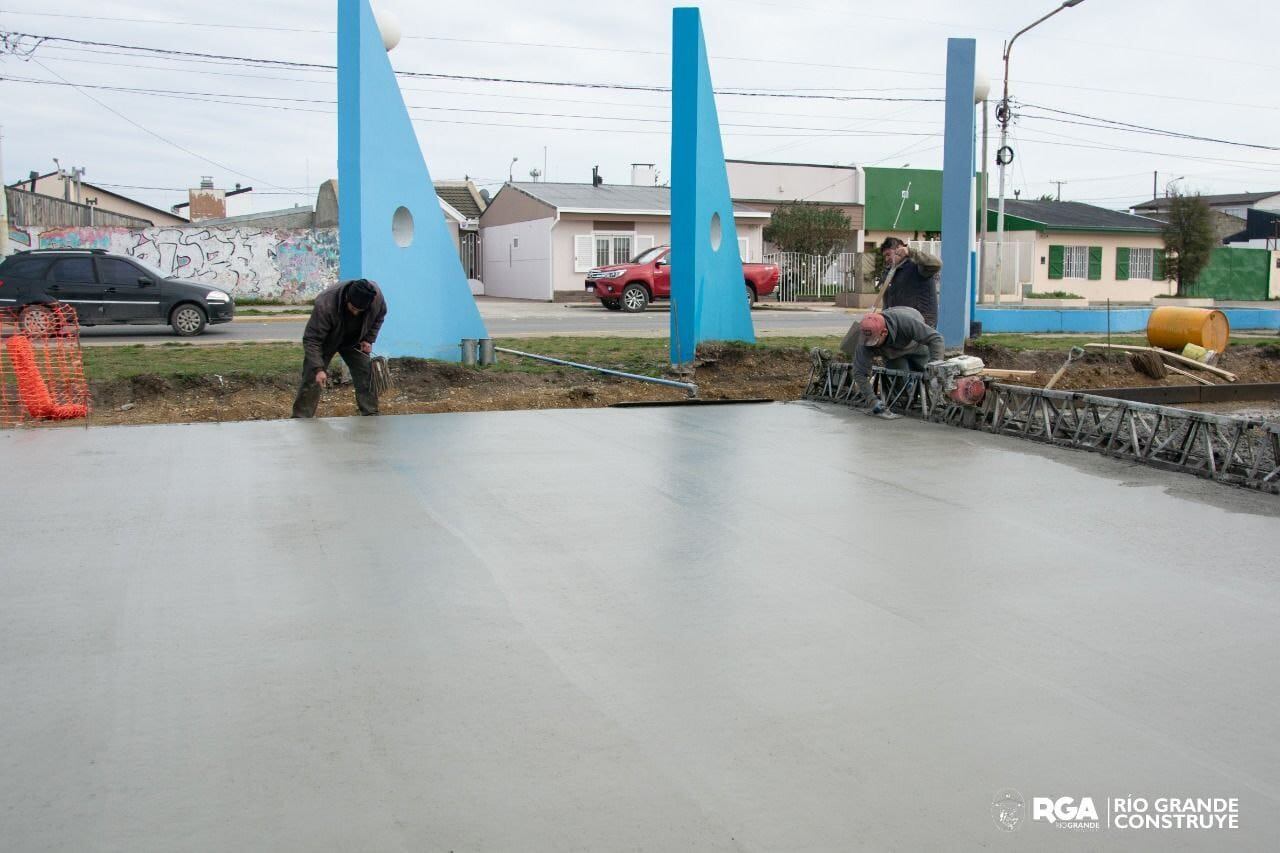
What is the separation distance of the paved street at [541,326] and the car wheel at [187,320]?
0.22 metres

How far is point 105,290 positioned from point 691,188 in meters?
11.4

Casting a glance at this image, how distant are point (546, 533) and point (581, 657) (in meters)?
1.95

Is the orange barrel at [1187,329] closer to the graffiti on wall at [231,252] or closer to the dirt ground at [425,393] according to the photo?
the dirt ground at [425,393]

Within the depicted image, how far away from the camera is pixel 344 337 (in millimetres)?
10391

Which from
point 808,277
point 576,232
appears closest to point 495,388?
point 576,232

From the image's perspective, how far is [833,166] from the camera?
44.5 m

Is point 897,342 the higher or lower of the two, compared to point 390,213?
lower

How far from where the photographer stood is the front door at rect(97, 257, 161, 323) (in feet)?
65.2

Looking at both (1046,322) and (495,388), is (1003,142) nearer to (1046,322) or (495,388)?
(1046,322)

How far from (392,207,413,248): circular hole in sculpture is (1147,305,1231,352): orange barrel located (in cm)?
934

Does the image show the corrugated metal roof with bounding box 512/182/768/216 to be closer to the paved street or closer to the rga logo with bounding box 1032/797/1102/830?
the paved street

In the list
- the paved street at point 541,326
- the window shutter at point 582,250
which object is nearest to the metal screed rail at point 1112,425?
the paved street at point 541,326

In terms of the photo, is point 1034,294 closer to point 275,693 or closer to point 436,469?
point 436,469

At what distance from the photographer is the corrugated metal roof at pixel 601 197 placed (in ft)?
120
